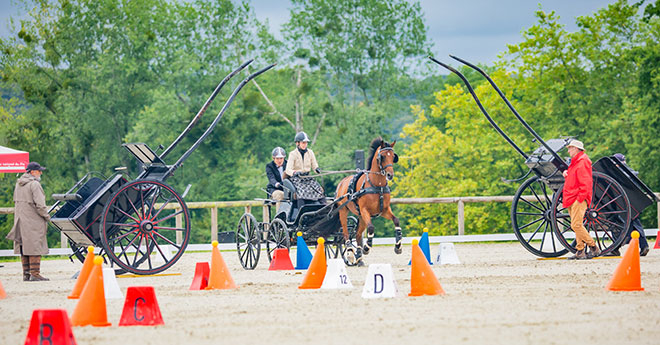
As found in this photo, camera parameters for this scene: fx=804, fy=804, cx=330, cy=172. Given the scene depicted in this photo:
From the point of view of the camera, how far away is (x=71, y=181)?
3762 centimetres

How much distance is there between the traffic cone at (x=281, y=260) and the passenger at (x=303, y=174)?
2.84ft

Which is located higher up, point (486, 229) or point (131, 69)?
point (131, 69)

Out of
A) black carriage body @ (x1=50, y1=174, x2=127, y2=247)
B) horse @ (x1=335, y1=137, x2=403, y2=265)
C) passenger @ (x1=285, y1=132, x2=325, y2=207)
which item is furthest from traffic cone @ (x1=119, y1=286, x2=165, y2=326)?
passenger @ (x1=285, y1=132, x2=325, y2=207)

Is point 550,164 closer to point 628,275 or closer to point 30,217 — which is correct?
point 628,275

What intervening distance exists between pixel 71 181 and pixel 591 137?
23.2m

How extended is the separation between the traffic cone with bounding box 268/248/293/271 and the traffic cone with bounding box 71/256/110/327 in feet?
19.1

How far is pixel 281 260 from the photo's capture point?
1258cm

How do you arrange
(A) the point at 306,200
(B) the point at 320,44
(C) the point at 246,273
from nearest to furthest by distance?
(C) the point at 246,273 → (A) the point at 306,200 → (B) the point at 320,44

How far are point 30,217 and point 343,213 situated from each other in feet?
15.5

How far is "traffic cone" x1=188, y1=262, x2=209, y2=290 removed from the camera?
9.63m

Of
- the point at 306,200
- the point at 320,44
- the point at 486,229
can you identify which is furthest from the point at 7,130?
the point at 306,200

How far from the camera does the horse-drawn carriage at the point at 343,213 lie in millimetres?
12505

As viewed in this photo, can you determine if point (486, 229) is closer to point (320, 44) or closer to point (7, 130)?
point (320, 44)

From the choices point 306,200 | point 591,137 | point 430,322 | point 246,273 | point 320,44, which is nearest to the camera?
point 430,322
